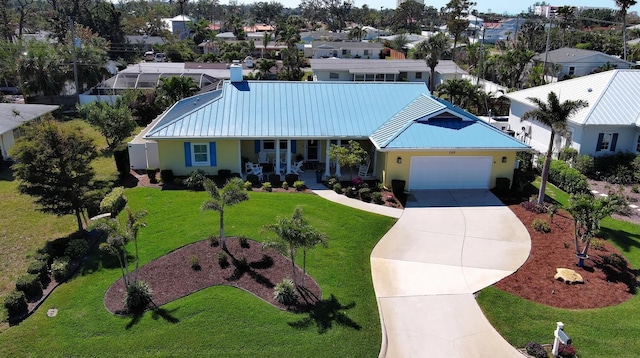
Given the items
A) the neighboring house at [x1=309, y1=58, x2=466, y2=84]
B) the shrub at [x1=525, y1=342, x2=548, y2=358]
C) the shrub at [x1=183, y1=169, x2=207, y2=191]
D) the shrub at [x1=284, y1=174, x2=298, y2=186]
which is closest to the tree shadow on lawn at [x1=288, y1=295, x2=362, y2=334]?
the shrub at [x1=525, y1=342, x2=548, y2=358]

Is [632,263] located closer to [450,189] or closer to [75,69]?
[450,189]

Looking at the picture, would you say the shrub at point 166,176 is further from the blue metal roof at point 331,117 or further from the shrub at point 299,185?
the shrub at point 299,185

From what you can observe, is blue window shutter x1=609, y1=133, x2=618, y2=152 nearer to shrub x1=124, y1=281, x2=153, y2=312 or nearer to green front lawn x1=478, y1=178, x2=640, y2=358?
green front lawn x1=478, y1=178, x2=640, y2=358

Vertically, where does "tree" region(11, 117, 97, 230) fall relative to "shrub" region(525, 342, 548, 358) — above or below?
above

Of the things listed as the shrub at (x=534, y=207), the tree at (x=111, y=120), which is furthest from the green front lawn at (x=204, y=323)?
the tree at (x=111, y=120)

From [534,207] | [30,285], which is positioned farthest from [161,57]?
[534,207]

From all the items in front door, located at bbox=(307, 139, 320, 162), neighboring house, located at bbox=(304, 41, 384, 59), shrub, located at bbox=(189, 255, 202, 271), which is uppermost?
neighboring house, located at bbox=(304, 41, 384, 59)

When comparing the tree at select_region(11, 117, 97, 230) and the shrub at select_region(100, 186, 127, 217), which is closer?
the tree at select_region(11, 117, 97, 230)
